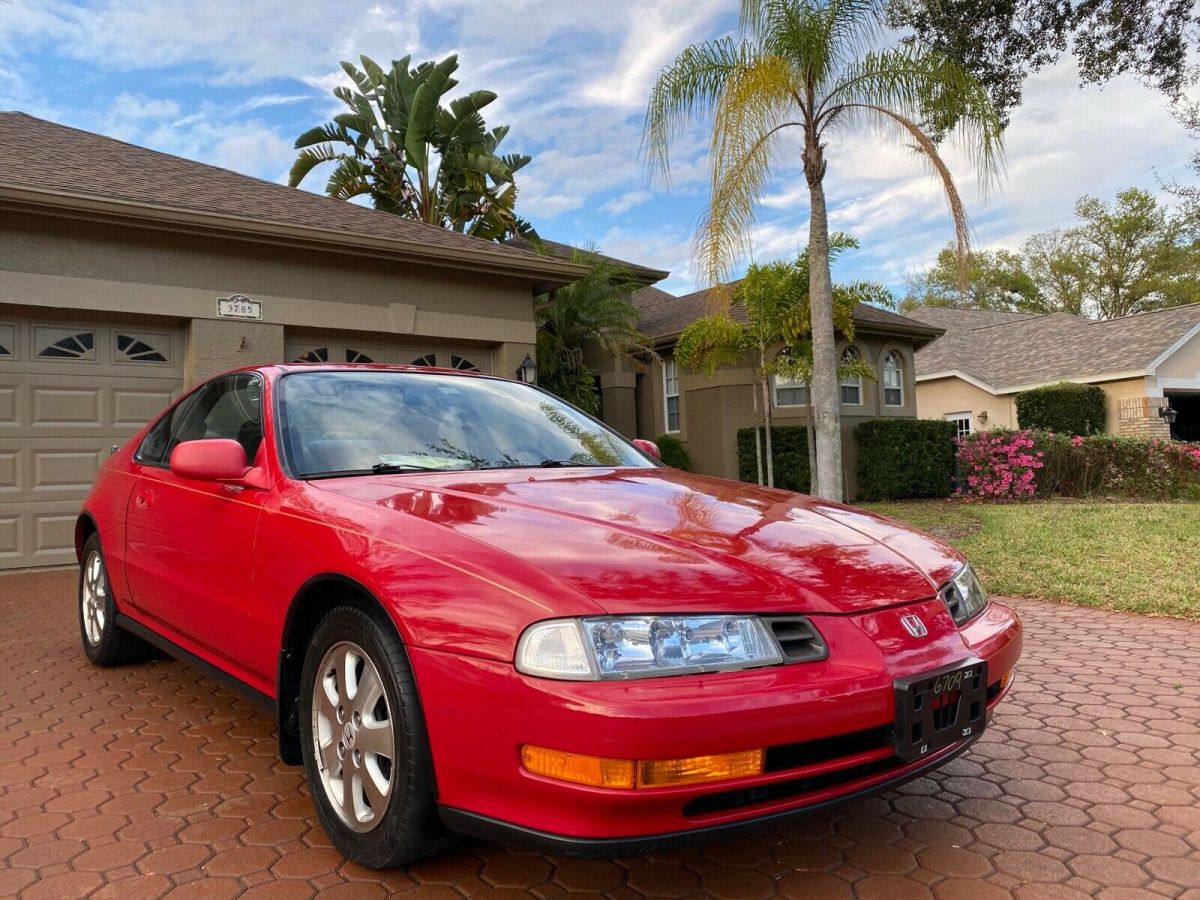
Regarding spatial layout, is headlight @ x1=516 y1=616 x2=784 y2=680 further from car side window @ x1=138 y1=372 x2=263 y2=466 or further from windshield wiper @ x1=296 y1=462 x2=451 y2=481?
car side window @ x1=138 y1=372 x2=263 y2=466

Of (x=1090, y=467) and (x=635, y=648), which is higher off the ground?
(x=1090, y=467)

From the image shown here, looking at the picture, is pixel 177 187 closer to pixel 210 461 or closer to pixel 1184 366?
pixel 210 461

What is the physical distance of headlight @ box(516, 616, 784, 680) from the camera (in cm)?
180

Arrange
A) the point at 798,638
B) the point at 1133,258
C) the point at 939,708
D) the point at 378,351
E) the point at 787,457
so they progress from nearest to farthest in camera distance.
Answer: the point at 798,638, the point at 939,708, the point at 378,351, the point at 787,457, the point at 1133,258

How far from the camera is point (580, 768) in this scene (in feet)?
5.79

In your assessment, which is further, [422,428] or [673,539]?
[422,428]

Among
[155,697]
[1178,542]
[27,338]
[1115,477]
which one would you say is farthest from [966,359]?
[155,697]

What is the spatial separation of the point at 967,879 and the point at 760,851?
0.55 meters

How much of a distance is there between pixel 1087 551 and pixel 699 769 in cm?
821

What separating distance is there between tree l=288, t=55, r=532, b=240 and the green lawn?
1156 cm

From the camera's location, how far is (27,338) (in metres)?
8.63

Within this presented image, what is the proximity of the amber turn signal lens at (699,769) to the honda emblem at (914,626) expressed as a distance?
570 mm

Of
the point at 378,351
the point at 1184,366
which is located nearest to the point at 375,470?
the point at 378,351

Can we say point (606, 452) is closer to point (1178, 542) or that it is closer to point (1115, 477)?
point (1178, 542)
